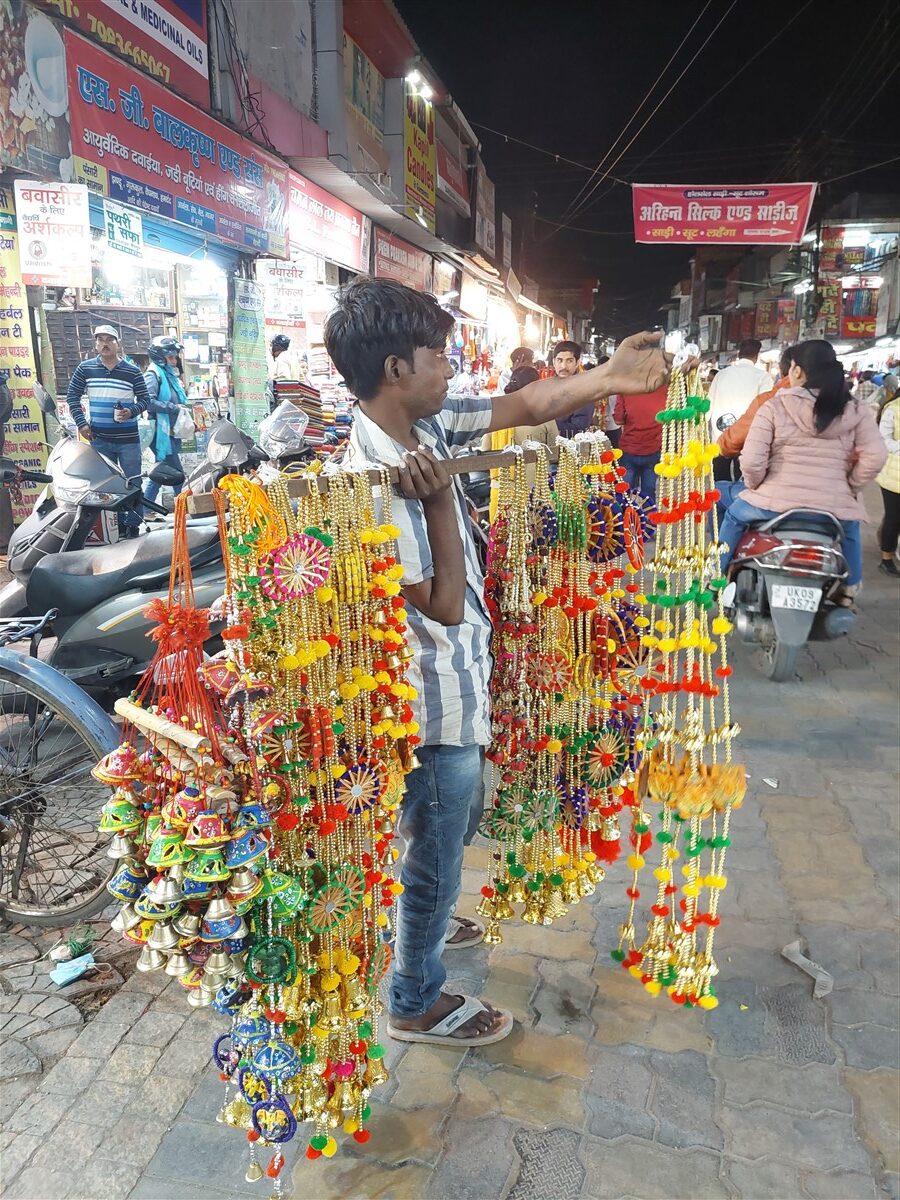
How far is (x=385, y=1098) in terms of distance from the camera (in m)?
1.94

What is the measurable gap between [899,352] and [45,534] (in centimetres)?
2918

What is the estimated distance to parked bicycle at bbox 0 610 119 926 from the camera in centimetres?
249

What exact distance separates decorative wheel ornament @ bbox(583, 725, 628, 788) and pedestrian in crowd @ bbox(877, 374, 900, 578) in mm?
4856

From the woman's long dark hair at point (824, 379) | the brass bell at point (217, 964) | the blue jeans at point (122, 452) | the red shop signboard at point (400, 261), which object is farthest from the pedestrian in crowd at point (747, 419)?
the red shop signboard at point (400, 261)

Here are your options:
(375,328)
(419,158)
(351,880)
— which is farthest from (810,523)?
(419,158)

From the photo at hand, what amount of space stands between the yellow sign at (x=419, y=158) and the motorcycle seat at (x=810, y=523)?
7.78 m

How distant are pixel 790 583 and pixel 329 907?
130 inches

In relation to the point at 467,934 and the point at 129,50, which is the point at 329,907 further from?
the point at 129,50

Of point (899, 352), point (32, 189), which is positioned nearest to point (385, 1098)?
point (32, 189)

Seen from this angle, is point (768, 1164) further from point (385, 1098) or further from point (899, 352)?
point (899, 352)

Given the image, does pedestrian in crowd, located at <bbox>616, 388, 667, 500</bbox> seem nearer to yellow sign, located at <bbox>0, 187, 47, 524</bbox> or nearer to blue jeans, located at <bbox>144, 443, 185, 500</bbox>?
blue jeans, located at <bbox>144, 443, 185, 500</bbox>

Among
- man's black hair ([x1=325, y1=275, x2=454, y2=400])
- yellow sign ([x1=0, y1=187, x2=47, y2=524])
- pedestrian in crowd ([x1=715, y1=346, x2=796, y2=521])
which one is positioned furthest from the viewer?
yellow sign ([x1=0, y1=187, x2=47, y2=524])

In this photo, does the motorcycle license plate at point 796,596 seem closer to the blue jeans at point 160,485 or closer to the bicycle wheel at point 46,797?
the bicycle wheel at point 46,797

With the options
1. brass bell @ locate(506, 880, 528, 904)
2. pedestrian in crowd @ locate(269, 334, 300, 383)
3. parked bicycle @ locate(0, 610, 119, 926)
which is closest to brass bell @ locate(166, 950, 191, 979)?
brass bell @ locate(506, 880, 528, 904)
